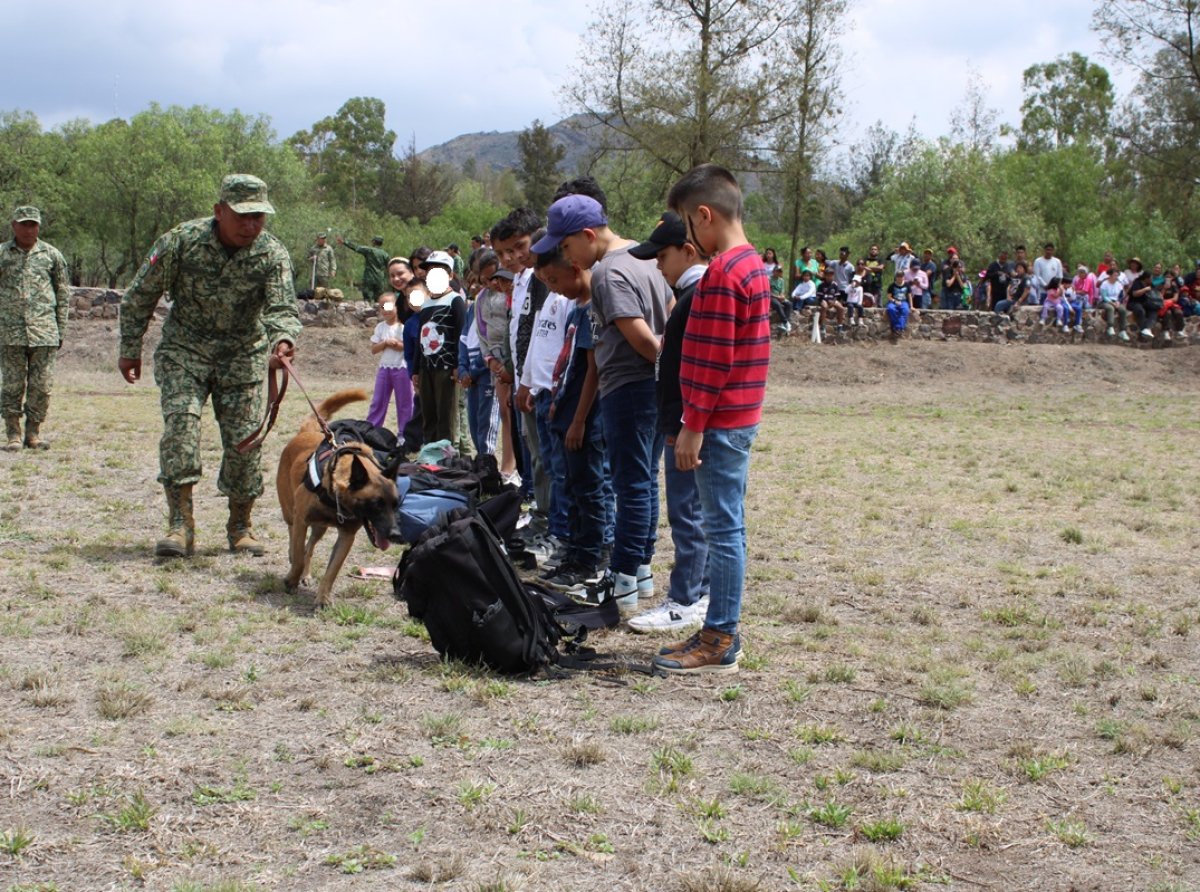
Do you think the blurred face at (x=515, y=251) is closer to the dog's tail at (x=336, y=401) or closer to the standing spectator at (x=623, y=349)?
the dog's tail at (x=336, y=401)

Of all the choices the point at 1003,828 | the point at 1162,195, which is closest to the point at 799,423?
the point at 1003,828

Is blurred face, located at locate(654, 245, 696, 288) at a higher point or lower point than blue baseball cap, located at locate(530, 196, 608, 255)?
lower

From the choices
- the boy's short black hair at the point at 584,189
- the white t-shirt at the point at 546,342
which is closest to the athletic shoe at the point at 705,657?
the white t-shirt at the point at 546,342

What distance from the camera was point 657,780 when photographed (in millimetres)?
3715

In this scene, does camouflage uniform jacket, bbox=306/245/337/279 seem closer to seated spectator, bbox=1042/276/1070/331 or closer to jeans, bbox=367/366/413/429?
jeans, bbox=367/366/413/429

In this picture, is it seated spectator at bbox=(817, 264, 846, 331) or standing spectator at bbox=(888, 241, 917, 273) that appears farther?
standing spectator at bbox=(888, 241, 917, 273)

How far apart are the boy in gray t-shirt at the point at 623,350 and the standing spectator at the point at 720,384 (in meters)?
0.60

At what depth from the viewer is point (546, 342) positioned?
6.53 m

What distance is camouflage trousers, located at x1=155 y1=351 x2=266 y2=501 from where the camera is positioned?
6574mm

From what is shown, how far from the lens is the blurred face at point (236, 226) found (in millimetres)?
6312

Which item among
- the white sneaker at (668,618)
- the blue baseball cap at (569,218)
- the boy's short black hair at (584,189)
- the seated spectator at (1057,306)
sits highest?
the seated spectator at (1057,306)

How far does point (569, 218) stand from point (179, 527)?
3.09 m

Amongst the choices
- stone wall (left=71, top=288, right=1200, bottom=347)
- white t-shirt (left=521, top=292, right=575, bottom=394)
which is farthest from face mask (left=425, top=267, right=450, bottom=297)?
stone wall (left=71, top=288, right=1200, bottom=347)

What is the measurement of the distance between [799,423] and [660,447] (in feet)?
35.2
